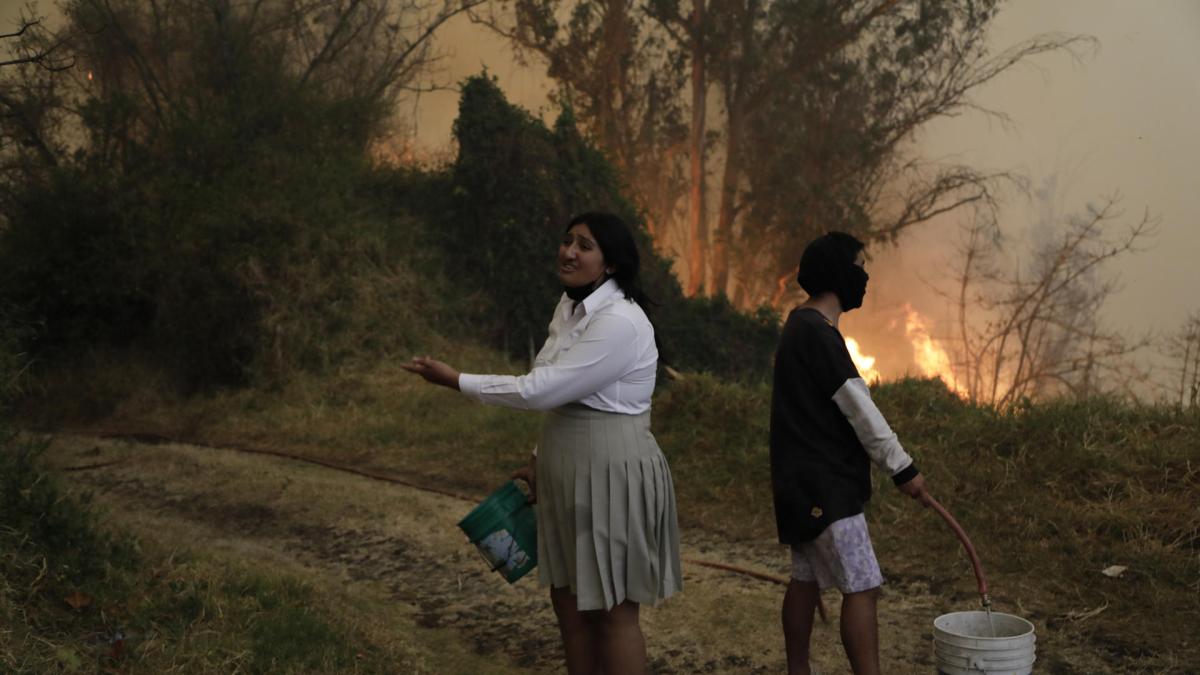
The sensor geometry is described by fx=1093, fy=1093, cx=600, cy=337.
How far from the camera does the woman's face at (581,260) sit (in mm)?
3055

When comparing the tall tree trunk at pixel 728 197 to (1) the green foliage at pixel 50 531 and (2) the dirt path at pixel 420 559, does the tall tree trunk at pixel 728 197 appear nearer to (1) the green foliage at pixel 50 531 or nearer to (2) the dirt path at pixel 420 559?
(2) the dirt path at pixel 420 559

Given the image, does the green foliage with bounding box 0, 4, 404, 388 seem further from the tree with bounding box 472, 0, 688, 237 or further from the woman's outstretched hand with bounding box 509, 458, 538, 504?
the woman's outstretched hand with bounding box 509, 458, 538, 504

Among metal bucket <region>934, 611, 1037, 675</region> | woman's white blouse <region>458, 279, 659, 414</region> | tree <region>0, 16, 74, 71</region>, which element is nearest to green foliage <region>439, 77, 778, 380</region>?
tree <region>0, 16, 74, 71</region>

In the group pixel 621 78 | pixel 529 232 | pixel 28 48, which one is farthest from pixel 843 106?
pixel 28 48

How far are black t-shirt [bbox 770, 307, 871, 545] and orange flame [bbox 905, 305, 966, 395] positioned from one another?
15397 millimetres

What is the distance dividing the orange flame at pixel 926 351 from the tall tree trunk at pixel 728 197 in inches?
134

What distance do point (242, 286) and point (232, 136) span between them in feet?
7.09

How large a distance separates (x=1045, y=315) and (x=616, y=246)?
1526cm

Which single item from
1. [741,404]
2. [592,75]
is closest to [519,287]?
[741,404]

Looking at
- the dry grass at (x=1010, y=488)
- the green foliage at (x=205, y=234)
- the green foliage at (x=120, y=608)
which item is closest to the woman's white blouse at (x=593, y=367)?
the green foliage at (x=120, y=608)

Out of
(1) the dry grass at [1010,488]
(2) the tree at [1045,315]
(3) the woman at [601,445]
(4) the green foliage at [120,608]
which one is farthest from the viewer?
(2) the tree at [1045,315]

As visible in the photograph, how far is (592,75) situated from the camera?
19.5 metres

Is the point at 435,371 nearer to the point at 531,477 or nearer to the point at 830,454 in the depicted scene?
the point at 531,477

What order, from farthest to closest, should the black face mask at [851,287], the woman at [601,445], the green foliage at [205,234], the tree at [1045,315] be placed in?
the tree at [1045,315], the green foliage at [205,234], the black face mask at [851,287], the woman at [601,445]
